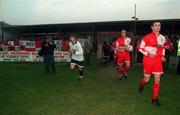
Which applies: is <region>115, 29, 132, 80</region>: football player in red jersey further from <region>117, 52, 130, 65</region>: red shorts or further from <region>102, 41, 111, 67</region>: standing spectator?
<region>102, 41, 111, 67</region>: standing spectator

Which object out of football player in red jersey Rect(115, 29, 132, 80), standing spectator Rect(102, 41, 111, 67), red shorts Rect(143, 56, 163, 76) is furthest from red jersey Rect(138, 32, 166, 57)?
standing spectator Rect(102, 41, 111, 67)

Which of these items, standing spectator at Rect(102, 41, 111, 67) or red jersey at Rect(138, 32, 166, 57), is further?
standing spectator at Rect(102, 41, 111, 67)

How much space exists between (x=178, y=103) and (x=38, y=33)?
4567 centimetres

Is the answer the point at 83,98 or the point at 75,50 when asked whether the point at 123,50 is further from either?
the point at 83,98

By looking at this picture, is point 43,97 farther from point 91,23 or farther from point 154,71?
point 91,23

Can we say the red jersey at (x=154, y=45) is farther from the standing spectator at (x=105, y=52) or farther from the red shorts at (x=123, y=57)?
the standing spectator at (x=105, y=52)

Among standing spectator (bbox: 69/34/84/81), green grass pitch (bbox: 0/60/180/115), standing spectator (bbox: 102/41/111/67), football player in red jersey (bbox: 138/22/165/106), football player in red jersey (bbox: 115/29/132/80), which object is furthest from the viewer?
standing spectator (bbox: 102/41/111/67)

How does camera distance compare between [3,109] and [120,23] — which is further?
[120,23]

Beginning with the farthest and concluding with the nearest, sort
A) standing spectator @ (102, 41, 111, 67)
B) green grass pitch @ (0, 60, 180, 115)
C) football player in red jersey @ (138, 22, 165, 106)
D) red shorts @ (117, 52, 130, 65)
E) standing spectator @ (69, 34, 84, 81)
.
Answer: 1. standing spectator @ (102, 41, 111, 67)
2. red shorts @ (117, 52, 130, 65)
3. standing spectator @ (69, 34, 84, 81)
4. football player in red jersey @ (138, 22, 165, 106)
5. green grass pitch @ (0, 60, 180, 115)

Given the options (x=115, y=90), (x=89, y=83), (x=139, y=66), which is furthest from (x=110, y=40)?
(x=115, y=90)

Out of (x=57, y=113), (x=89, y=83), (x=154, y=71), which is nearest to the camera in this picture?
(x=57, y=113)

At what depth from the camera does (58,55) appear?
949 inches

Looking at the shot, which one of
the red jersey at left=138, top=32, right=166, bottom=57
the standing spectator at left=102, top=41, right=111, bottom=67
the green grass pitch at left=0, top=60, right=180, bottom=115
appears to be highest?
the red jersey at left=138, top=32, right=166, bottom=57

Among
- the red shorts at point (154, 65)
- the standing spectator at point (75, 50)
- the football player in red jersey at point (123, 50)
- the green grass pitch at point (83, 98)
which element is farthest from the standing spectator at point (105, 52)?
the red shorts at point (154, 65)
